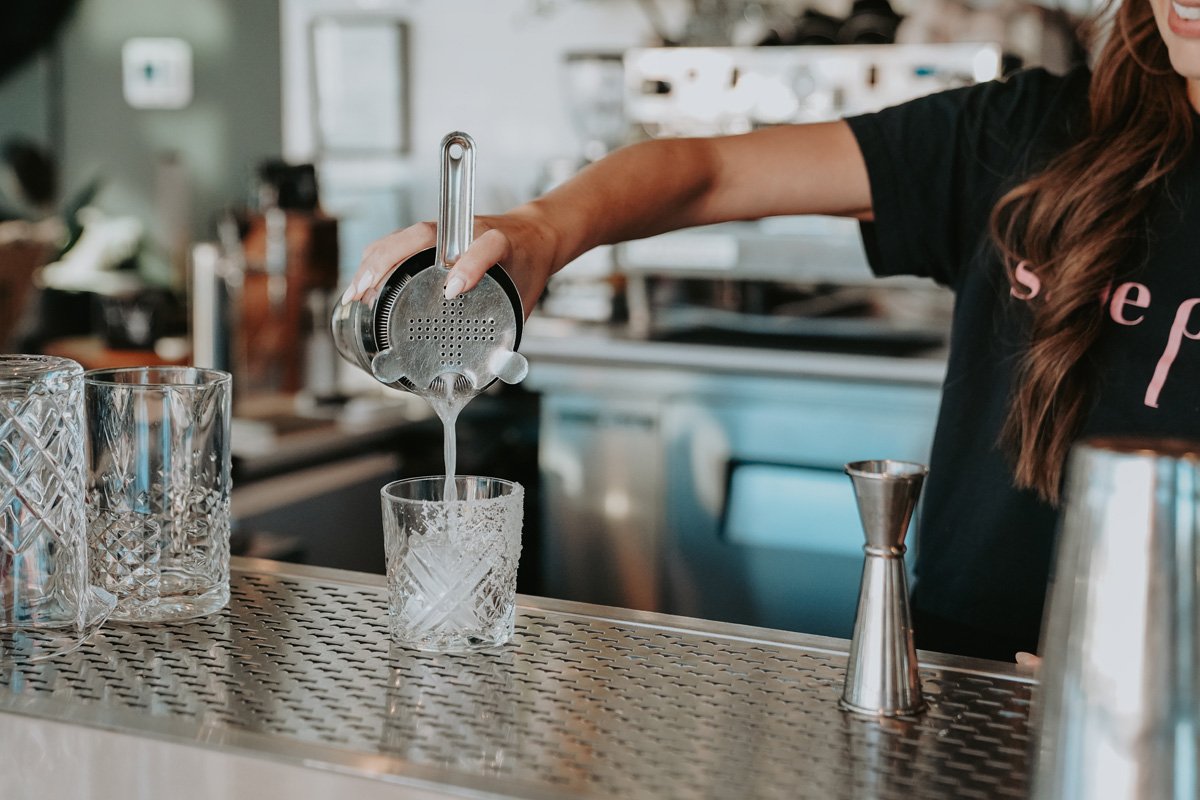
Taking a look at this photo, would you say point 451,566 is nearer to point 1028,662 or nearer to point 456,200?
point 456,200

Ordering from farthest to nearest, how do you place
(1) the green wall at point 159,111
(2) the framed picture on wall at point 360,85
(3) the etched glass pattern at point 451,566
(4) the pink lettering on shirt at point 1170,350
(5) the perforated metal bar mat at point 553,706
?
1. (1) the green wall at point 159,111
2. (2) the framed picture on wall at point 360,85
3. (4) the pink lettering on shirt at point 1170,350
4. (3) the etched glass pattern at point 451,566
5. (5) the perforated metal bar mat at point 553,706

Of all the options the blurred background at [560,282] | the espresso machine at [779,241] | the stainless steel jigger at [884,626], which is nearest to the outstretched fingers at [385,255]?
the stainless steel jigger at [884,626]

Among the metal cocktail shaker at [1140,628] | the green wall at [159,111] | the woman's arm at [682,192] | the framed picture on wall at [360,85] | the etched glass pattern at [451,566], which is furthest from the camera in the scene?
the green wall at [159,111]

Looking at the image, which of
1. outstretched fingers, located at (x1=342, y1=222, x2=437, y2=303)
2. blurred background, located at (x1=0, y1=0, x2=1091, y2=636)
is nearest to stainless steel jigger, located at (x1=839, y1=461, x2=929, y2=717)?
outstretched fingers, located at (x1=342, y1=222, x2=437, y2=303)

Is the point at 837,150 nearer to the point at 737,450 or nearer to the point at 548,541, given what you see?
the point at 737,450

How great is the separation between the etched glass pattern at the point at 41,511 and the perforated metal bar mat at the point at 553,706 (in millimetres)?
33

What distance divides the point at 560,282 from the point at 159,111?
1.64 metres

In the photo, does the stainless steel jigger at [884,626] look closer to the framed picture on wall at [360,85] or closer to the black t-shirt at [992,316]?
the black t-shirt at [992,316]

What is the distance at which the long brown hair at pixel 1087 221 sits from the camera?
1.13 meters

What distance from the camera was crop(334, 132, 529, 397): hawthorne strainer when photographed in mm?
812

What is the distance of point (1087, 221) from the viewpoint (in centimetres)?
115

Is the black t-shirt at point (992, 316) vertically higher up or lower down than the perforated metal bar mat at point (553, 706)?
higher up

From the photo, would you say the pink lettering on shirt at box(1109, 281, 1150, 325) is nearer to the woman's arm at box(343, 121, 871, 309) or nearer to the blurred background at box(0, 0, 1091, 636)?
the woman's arm at box(343, 121, 871, 309)

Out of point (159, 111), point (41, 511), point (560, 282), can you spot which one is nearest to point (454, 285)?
point (41, 511)
